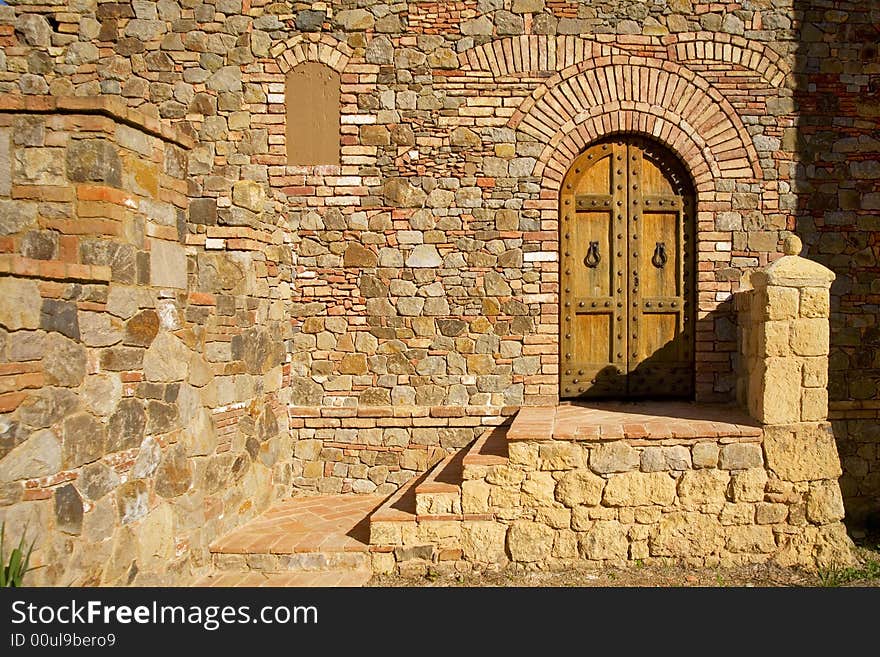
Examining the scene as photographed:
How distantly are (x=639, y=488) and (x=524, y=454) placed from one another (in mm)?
942

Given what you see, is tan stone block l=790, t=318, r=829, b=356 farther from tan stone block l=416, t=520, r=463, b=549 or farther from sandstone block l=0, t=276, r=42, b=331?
sandstone block l=0, t=276, r=42, b=331

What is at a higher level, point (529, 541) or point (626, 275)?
point (626, 275)

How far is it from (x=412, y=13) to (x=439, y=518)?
4.83 m

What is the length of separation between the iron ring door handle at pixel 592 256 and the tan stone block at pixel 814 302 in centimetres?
200

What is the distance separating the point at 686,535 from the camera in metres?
4.73

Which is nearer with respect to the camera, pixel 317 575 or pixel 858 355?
pixel 317 575

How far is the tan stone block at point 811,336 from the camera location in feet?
15.3

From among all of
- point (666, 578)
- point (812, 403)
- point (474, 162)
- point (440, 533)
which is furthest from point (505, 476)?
point (474, 162)

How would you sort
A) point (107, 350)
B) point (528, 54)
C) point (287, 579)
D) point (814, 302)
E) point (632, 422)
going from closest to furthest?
point (107, 350), point (287, 579), point (814, 302), point (632, 422), point (528, 54)

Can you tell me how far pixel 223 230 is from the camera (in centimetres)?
498

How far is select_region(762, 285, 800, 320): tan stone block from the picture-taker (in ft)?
15.3

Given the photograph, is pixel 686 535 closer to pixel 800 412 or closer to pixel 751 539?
pixel 751 539

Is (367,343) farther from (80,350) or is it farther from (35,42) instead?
(35,42)
